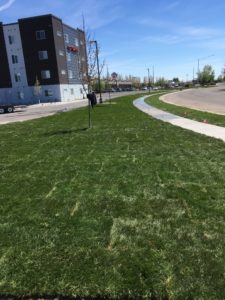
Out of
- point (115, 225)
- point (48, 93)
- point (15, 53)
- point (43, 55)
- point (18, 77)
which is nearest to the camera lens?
point (115, 225)

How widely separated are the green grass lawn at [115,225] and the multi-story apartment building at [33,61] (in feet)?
164

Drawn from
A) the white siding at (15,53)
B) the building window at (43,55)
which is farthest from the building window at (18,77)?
the building window at (43,55)

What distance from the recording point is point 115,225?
13.8ft

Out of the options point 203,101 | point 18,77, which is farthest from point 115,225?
point 18,77

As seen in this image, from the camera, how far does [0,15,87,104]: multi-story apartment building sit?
55.8m

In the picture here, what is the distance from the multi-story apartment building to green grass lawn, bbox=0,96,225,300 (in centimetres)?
5008

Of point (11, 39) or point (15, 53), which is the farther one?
point (15, 53)

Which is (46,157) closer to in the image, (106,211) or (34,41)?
(106,211)

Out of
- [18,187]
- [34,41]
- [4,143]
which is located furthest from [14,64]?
[18,187]

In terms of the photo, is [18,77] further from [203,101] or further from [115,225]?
[115,225]

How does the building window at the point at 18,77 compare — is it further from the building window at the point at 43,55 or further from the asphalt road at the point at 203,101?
the asphalt road at the point at 203,101

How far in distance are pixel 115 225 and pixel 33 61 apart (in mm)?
57168

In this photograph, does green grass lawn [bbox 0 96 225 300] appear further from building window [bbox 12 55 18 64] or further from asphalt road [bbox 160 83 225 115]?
building window [bbox 12 55 18 64]

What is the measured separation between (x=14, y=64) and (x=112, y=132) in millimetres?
51617
